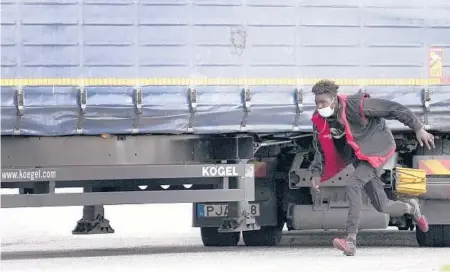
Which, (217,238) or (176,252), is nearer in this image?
(176,252)

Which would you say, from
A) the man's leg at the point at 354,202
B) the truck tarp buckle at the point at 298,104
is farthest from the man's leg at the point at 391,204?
the truck tarp buckle at the point at 298,104

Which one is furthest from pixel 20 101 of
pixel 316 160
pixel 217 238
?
pixel 217 238

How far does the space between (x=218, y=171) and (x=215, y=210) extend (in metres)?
0.87

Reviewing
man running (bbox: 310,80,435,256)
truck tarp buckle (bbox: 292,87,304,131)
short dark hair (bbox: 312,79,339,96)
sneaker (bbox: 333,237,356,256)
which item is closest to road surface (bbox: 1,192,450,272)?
sneaker (bbox: 333,237,356,256)

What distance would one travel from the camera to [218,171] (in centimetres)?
1429

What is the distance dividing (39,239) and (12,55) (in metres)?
6.38

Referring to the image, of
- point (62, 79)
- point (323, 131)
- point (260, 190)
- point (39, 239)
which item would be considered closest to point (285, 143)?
point (260, 190)

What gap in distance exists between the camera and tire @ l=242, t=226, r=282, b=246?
52.1 ft

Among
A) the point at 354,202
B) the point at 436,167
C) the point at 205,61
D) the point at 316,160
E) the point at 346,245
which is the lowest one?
the point at 346,245

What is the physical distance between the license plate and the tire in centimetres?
81

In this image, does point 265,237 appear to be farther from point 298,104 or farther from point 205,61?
point 205,61

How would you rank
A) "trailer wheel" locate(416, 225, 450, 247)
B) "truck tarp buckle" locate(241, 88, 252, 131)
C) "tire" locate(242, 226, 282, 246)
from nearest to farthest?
"truck tarp buckle" locate(241, 88, 252, 131)
"trailer wheel" locate(416, 225, 450, 247)
"tire" locate(242, 226, 282, 246)

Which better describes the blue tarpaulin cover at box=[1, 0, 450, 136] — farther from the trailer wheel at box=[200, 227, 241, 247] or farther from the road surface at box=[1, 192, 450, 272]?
the trailer wheel at box=[200, 227, 241, 247]

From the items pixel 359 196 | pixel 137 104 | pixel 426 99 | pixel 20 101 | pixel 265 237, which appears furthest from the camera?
pixel 265 237
